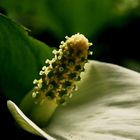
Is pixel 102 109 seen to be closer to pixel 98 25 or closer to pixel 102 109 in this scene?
pixel 102 109

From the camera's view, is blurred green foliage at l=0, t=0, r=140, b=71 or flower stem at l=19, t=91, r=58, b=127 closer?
flower stem at l=19, t=91, r=58, b=127

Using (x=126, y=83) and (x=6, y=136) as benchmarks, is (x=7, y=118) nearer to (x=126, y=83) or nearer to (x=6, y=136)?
(x=6, y=136)

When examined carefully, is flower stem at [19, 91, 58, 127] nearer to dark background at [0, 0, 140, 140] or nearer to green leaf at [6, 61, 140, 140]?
green leaf at [6, 61, 140, 140]

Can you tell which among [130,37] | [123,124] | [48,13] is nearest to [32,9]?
[48,13]

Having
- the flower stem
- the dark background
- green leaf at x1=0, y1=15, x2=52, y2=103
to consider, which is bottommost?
the flower stem

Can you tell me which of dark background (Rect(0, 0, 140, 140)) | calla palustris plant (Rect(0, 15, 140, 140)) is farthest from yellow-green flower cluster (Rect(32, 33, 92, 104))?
dark background (Rect(0, 0, 140, 140))

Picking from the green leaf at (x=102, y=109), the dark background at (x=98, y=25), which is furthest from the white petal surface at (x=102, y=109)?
the dark background at (x=98, y=25)

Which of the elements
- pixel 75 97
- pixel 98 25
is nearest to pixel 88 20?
pixel 98 25
